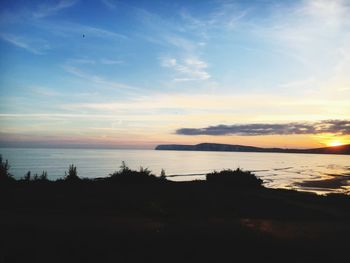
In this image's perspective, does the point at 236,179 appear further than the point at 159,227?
Yes

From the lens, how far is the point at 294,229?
10648 mm

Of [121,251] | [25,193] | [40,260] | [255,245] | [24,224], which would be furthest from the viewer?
[25,193]

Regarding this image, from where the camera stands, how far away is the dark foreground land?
738 centimetres

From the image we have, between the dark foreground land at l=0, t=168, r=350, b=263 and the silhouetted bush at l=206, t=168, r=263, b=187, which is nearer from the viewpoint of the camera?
the dark foreground land at l=0, t=168, r=350, b=263

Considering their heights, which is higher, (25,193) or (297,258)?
(25,193)

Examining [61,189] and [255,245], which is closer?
[255,245]

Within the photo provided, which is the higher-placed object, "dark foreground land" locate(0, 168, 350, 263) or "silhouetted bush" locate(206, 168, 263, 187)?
"silhouetted bush" locate(206, 168, 263, 187)

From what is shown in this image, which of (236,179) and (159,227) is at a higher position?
(236,179)

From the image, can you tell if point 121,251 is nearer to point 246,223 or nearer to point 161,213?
point 161,213

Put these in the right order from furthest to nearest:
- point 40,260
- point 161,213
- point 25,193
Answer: point 25,193 < point 161,213 < point 40,260

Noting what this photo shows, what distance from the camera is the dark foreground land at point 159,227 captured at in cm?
738

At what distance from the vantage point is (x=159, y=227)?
32.1 ft

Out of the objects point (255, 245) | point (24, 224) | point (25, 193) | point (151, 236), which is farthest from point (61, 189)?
point (255, 245)

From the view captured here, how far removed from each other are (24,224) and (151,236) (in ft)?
12.8
